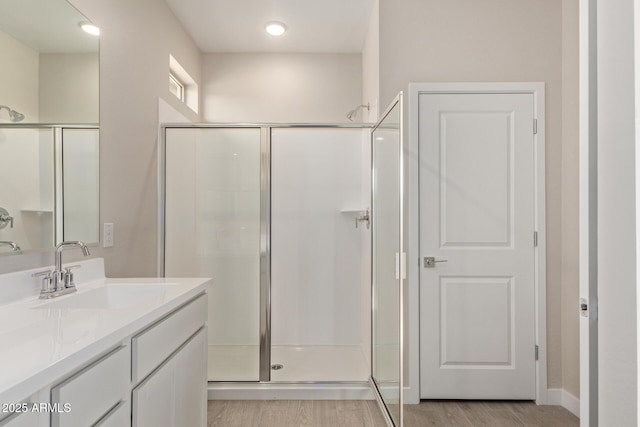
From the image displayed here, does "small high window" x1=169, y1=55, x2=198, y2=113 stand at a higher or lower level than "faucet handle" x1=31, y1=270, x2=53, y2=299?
higher

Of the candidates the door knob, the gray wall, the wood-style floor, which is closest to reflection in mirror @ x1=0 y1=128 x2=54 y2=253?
the wood-style floor

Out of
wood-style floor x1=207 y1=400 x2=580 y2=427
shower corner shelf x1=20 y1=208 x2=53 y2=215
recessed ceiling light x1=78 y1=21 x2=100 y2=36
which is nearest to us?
shower corner shelf x1=20 y1=208 x2=53 y2=215

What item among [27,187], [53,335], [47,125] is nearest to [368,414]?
[53,335]

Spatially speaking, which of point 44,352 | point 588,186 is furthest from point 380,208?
point 44,352

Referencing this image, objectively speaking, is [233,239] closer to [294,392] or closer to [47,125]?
[294,392]

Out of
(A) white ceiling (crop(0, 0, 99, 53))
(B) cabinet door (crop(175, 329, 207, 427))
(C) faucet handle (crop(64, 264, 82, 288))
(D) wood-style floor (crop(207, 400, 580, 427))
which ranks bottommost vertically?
(D) wood-style floor (crop(207, 400, 580, 427))

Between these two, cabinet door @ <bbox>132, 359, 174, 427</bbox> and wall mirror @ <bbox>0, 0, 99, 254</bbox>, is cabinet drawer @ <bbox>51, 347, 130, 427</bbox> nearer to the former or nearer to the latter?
cabinet door @ <bbox>132, 359, 174, 427</bbox>

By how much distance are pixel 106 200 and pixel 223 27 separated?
188cm

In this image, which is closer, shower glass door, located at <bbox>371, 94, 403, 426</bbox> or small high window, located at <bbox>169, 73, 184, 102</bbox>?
shower glass door, located at <bbox>371, 94, 403, 426</bbox>

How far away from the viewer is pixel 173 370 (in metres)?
1.37

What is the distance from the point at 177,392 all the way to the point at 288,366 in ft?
5.15

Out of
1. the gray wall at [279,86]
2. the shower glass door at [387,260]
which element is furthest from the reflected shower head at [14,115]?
the gray wall at [279,86]

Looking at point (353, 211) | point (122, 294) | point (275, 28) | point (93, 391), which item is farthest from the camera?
point (353, 211)

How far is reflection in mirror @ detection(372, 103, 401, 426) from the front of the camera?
196 centimetres
